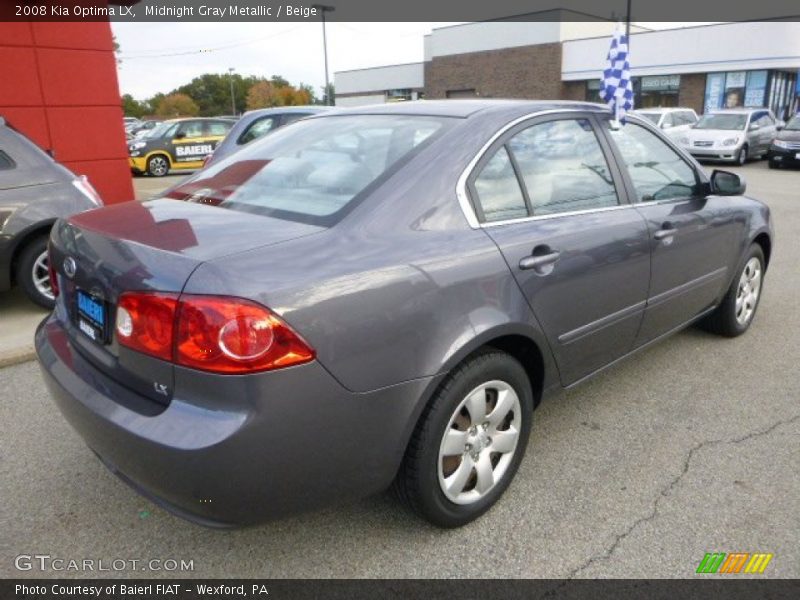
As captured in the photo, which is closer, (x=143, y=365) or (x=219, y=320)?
(x=219, y=320)

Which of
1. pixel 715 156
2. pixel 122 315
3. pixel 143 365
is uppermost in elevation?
pixel 122 315

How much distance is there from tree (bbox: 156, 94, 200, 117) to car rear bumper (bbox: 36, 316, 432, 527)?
309 ft

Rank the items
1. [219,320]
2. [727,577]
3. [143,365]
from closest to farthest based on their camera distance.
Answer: [219,320] → [143,365] → [727,577]

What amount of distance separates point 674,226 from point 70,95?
24.9 ft

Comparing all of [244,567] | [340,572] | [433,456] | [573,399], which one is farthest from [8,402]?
[573,399]

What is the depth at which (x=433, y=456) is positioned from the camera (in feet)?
7.59

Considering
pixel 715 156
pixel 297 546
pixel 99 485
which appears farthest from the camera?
pixel 715 156

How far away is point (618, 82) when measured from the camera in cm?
366

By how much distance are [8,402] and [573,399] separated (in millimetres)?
3103

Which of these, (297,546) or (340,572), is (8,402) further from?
(340,572)

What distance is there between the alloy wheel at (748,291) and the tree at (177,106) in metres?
92.7

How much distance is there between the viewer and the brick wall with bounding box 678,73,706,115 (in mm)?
33062

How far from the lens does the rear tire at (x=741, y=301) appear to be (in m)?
4.37

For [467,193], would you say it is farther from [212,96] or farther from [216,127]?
[212,96]
